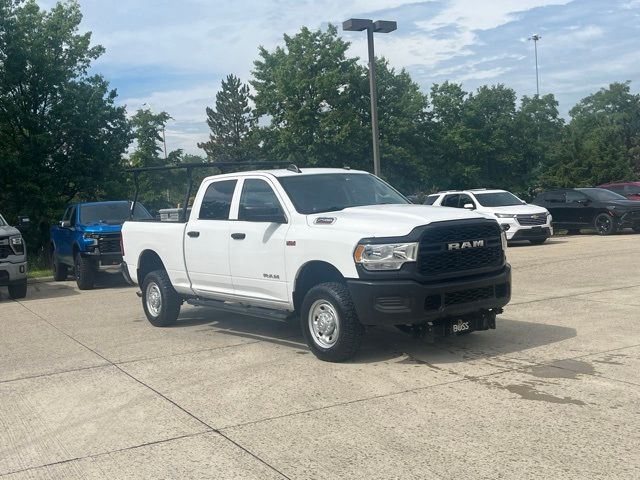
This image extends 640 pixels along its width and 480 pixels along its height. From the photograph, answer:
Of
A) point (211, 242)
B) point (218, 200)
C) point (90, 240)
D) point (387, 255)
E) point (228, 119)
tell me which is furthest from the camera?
point (228, 119)

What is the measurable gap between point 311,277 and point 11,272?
897cm

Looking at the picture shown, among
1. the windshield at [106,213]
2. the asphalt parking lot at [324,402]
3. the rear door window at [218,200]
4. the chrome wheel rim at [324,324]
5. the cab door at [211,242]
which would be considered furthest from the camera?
the windshield at [106,213]

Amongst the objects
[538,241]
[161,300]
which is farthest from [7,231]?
[538,241]

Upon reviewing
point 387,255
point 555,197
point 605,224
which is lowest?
point 605,224

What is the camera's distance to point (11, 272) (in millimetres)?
14305

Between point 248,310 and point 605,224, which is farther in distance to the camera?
point 605,224

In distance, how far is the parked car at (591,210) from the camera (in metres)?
22.9

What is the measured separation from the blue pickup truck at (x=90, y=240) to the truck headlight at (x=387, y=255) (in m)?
9.16

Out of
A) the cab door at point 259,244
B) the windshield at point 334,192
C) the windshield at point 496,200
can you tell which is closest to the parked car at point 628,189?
the windshield at point 496,200

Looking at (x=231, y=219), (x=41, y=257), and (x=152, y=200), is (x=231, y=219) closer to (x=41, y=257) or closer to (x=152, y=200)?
(x=41, y=257)

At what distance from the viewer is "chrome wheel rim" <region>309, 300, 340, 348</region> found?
7141 millimetres

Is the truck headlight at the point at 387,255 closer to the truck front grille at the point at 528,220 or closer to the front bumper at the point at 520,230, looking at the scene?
the front bumper at the point at 520,230

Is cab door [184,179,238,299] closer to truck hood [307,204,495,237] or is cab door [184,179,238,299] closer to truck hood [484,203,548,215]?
truck hood [307,204,495,237]

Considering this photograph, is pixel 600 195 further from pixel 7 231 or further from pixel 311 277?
pixel 311 277
